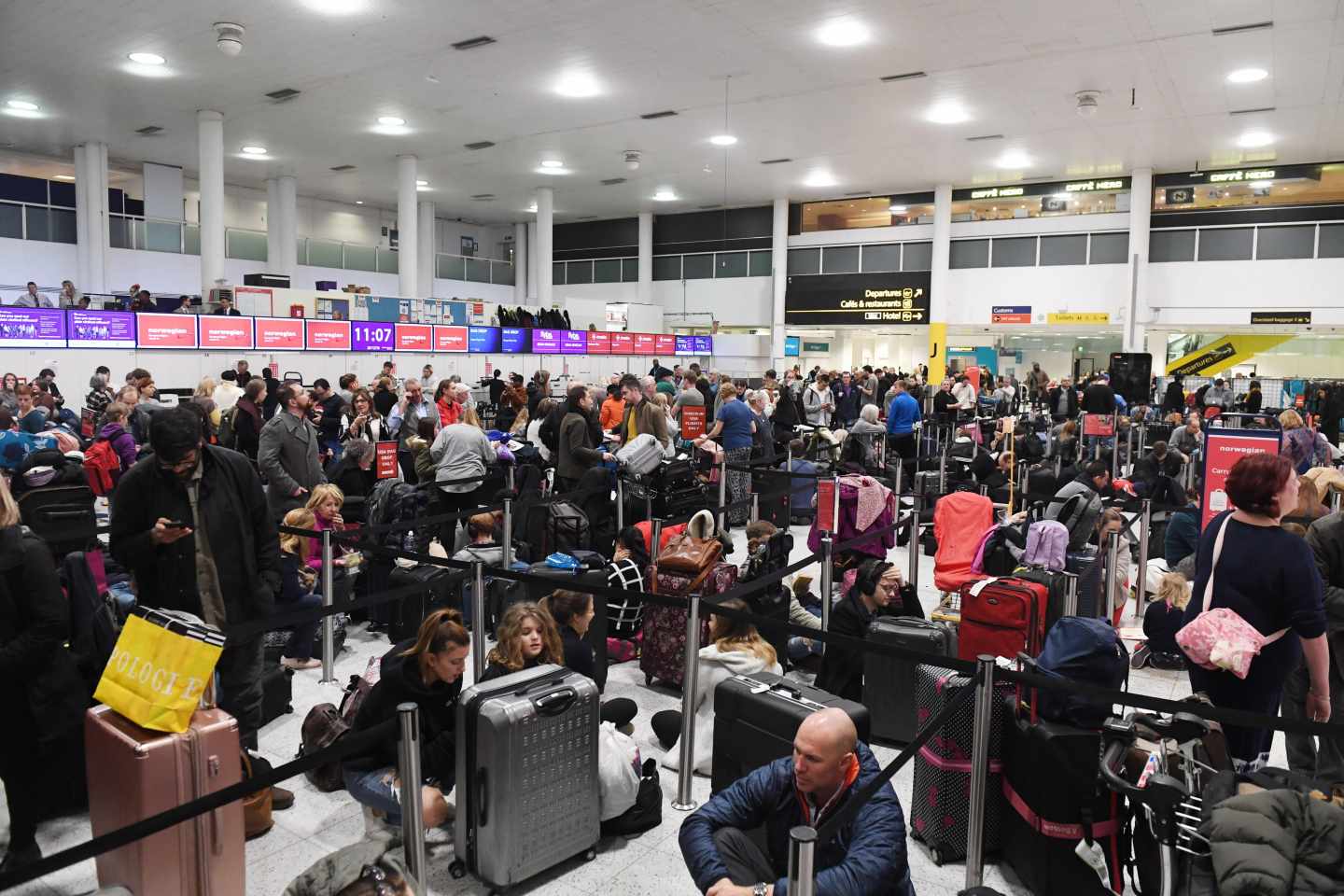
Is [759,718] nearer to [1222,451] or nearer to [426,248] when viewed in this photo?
[1222,451]

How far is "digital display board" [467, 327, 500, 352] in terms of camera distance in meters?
21.7

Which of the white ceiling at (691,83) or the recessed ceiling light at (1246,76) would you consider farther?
the recessed ceiling light at (1246,76)

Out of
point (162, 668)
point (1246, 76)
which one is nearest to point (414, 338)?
point (1246, 76)

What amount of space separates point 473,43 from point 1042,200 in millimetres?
17704

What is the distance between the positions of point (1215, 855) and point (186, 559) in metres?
3.92

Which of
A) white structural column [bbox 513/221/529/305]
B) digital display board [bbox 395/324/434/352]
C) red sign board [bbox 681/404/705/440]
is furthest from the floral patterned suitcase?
white structural column [bbox 513/221/529/305]

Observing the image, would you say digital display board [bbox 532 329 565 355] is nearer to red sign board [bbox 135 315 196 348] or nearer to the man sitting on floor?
red sign board [bbox 135 315 196 348]

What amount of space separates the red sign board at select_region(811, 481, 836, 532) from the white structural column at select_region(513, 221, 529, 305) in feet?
96.4

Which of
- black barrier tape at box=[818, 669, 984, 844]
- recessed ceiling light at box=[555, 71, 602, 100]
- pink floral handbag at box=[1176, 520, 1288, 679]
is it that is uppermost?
recessed ceiling light at box=[555, 71, 602, 100]

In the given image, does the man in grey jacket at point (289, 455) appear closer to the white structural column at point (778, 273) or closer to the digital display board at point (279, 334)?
the digital display board at point (279, 334)

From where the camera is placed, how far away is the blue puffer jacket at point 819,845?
2576 millimetres

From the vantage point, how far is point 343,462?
26.3ft

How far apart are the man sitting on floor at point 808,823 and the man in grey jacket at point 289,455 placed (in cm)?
513

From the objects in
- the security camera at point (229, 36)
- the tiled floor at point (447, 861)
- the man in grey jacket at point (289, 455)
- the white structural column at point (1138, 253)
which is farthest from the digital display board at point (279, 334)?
the white structural column at point (1138, 253)
